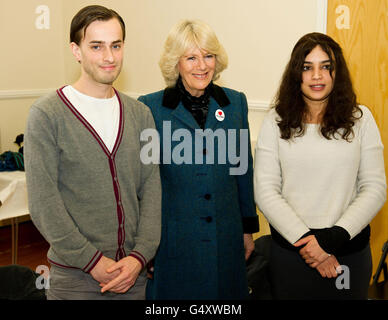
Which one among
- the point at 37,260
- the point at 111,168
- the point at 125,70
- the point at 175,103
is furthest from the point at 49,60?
the point at 111,168

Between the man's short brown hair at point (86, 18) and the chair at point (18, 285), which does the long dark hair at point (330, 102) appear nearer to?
the man's short brown hair at point (86, 18)

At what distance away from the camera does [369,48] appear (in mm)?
2795

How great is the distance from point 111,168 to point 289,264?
33.1 inches

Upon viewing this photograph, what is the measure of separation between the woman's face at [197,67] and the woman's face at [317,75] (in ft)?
1.24

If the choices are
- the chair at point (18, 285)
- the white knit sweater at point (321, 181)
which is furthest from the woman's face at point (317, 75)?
the chair at point (18, 285)

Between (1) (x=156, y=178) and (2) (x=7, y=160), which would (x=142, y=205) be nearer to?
(1) (x=156, y=178)

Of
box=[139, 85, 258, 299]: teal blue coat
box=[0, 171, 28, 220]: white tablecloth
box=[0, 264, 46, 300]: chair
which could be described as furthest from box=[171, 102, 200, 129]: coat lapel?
box=[0, 171, 28, 220]: white tablecloth

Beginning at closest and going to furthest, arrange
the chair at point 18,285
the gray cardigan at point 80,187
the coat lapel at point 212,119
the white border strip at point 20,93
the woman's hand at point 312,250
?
the gray cardigan at point 80,187, the woman's hand at point 312,250, the coat lapel at point 212,119, the chair at point 18,285, the white border strip at point 20,93

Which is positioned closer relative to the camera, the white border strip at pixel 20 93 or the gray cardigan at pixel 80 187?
the gray cardigan at pixel 80 187

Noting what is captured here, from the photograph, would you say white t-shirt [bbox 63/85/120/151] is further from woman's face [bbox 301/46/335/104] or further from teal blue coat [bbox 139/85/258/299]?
woman's face [bbox 301/46/335/104]

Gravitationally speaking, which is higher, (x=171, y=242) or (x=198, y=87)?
(x=198, y=87)

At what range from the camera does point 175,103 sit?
1886mm

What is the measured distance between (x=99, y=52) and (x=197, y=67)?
17.5 inches

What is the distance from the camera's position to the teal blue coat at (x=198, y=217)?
1.86 meters
